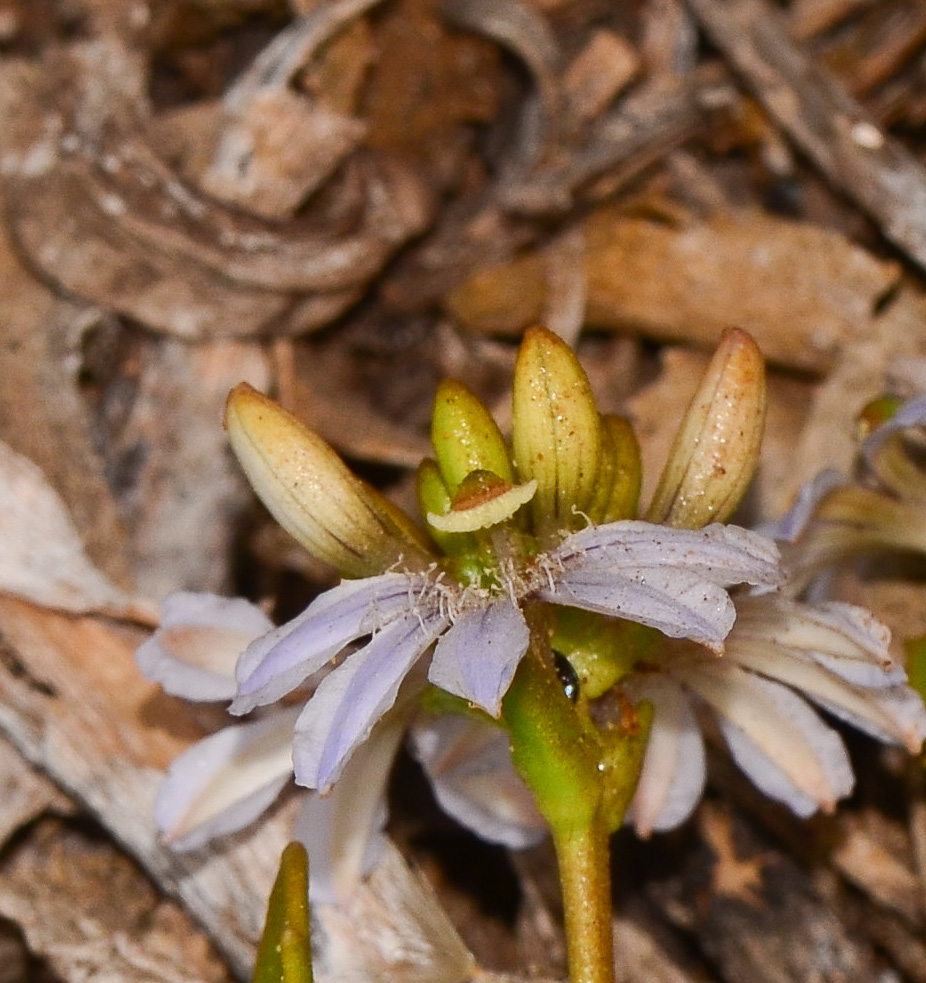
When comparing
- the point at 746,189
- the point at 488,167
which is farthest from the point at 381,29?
the point at 746,189

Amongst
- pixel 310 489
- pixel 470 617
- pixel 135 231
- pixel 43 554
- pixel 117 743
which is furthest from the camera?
pixel 135 231

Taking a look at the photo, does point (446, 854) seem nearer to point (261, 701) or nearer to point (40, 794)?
point (40, 794)

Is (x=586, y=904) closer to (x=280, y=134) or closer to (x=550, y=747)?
(x=550, y=747)

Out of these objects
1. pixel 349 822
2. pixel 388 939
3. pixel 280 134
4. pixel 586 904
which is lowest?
pixel 388 939

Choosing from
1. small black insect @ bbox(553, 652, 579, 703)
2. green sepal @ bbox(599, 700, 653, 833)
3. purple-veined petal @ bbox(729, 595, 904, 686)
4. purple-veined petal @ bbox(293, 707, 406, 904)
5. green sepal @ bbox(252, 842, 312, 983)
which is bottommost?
purple-veined petal @ bbox(293, 707, 406, 904)

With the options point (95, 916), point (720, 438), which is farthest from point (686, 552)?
point (95, 916)

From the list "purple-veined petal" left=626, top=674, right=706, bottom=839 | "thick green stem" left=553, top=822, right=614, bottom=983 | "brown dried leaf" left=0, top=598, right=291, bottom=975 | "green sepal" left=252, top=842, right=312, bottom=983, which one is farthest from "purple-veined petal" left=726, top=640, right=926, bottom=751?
"brown dried leaf" left=0, top=598, right=291, bottom=975

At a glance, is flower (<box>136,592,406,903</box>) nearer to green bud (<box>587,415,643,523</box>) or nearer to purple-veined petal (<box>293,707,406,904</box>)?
purple-veined petal (<box>293,707,406,904</box>)
